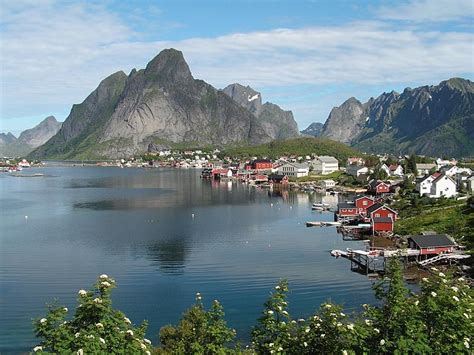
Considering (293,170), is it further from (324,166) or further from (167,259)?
(167,259)

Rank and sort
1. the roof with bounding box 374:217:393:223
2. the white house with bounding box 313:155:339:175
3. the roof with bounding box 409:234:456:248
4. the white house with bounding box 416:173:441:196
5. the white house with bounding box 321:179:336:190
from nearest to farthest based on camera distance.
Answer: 1. the roof with bounding box 409:234:456:248
2. the roof with bounding box 374:217:393:223
3. the white house with bounding box 416:173:441:196
4. the white house with bounding box 321:179:336:190
5. the white house with bounding box 313:155:339:175

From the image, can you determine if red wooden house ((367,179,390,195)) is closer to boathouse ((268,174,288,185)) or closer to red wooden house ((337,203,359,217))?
red wooden house ((337,203,359,217))

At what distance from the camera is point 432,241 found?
29109 mm

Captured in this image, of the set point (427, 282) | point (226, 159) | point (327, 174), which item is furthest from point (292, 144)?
point (427, 282)

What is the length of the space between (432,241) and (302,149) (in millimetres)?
112964

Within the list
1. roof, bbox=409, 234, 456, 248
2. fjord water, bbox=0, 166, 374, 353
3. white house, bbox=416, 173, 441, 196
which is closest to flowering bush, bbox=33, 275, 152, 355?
fjord water, bbox=0, 166, 374, 353

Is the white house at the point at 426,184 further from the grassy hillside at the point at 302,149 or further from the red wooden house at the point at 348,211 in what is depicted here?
the grassy hillside at the point at 302,149

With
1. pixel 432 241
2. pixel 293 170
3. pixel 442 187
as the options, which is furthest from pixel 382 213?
pixel 293 170

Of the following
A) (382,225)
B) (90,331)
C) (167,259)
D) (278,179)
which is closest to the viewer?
(90,331)

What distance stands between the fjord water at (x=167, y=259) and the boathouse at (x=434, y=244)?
425cm

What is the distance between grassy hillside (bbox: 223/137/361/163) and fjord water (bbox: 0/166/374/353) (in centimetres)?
7807

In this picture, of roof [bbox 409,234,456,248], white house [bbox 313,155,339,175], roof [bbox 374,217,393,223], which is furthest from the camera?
white house [bbox 313,155,339,175]

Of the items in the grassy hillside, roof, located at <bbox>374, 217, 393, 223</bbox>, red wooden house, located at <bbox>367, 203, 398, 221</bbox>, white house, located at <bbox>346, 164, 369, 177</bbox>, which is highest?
the grassy hillside

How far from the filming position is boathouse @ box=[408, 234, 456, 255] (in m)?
28.7
